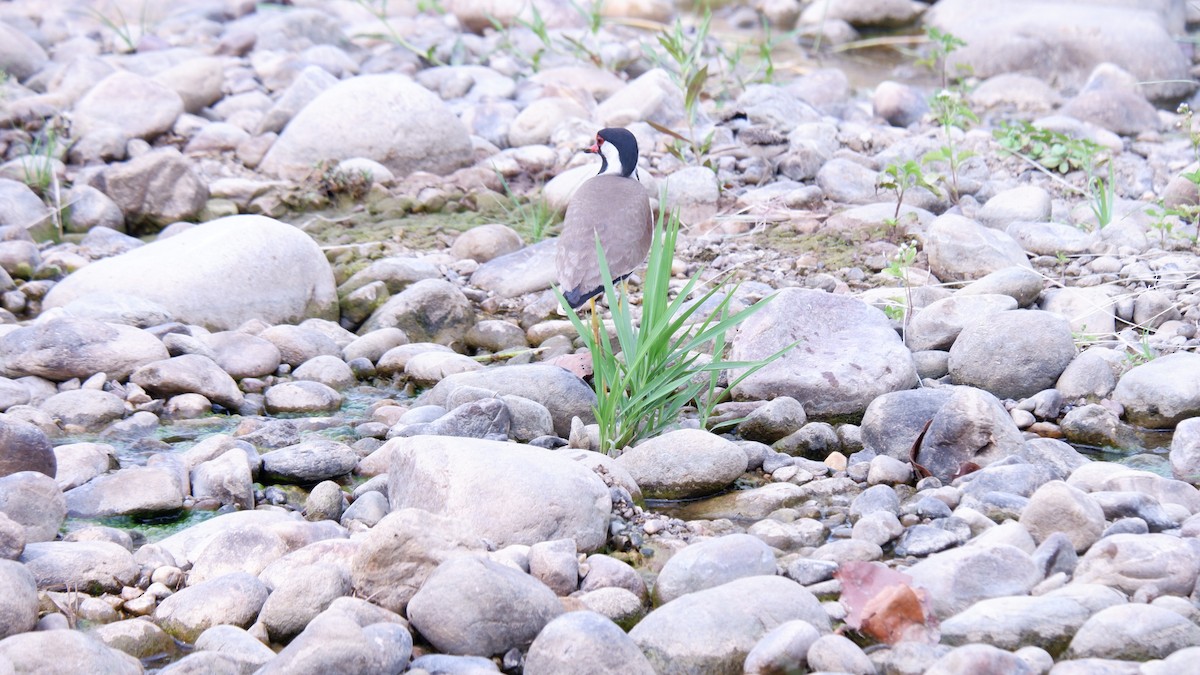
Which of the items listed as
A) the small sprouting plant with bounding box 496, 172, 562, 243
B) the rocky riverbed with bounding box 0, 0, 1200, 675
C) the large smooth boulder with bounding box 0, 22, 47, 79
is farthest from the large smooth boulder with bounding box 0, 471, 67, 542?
the large smooth boulder with bounding box 0, 22, 47, 79

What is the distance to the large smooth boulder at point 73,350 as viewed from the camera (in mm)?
4242

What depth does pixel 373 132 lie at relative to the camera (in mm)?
6879

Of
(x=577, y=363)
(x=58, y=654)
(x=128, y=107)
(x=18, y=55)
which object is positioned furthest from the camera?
(x=18, y=55)

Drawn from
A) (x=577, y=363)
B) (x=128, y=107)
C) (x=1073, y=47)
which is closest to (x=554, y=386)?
(x=577, y=363)

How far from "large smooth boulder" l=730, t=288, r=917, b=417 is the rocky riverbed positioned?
0.04 ft

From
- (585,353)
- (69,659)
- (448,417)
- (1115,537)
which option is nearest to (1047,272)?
(585,353)

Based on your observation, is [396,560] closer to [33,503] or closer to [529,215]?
[33,503]

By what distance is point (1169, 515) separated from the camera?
3061 mm

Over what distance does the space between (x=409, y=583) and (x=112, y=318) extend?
2500 millimetres

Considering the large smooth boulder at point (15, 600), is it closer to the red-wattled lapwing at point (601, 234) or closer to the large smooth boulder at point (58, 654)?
the large smooth boulder at point (58, 654)

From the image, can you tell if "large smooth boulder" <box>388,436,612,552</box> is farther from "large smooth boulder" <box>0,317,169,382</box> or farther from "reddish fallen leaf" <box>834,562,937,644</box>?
"large smooth boulder" <box>0,317,169,382</box>

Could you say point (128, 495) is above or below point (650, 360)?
below

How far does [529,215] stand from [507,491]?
137 inches

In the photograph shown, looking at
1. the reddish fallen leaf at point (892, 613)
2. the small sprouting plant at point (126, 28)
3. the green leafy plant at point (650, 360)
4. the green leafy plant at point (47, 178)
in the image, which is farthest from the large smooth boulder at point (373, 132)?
the reddish fallen leaf at point (892, 613)
